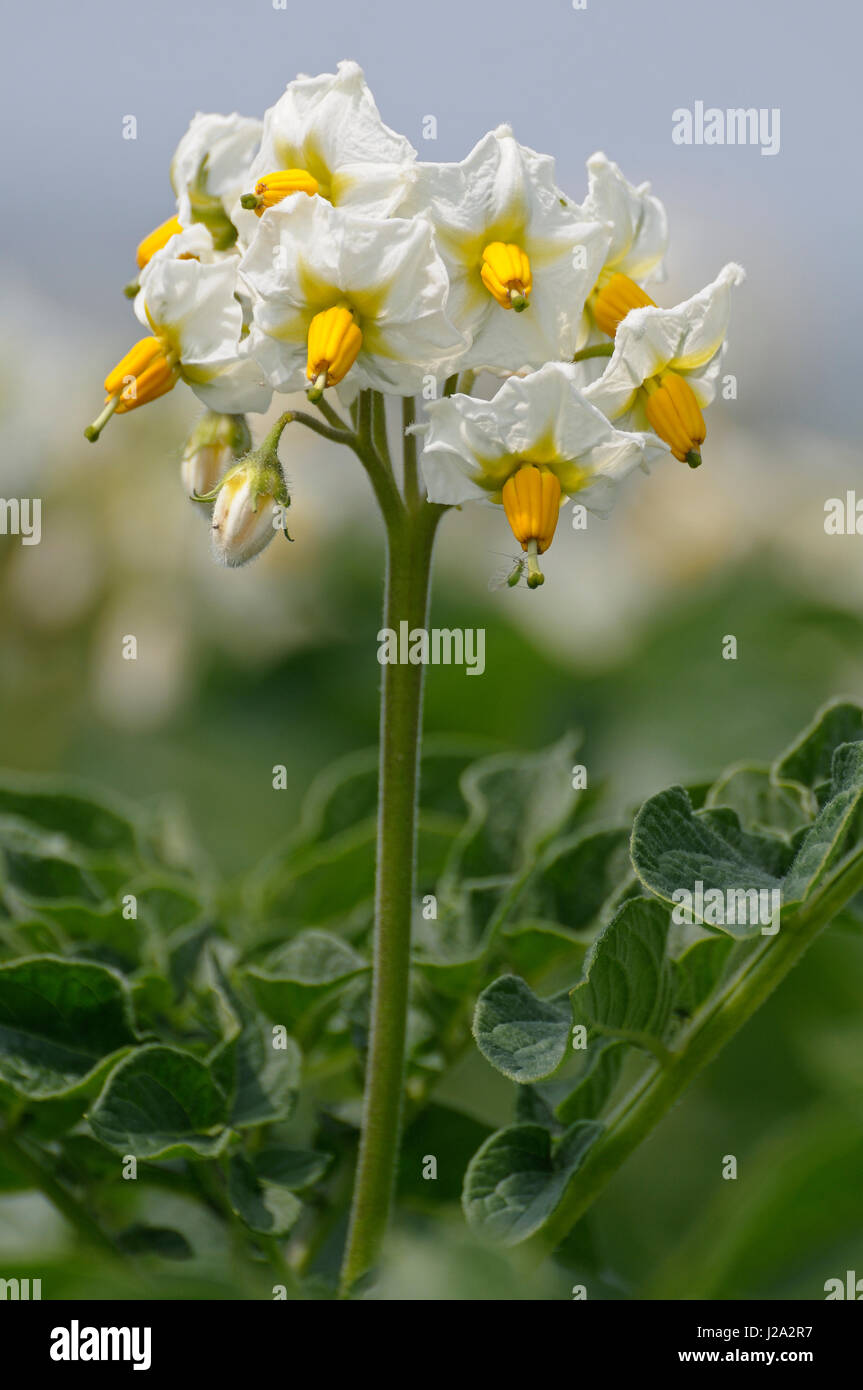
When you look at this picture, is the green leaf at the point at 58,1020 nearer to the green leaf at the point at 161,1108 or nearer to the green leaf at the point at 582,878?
the green leaf at the point at 161,1108

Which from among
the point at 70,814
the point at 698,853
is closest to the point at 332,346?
the point at 698,853

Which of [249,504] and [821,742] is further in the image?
[821,742]

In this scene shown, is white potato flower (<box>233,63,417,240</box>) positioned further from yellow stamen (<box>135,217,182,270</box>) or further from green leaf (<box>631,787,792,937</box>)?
green leaf (<box>631,787,792,937</box>)

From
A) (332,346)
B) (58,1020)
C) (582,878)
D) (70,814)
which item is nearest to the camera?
(332,346)

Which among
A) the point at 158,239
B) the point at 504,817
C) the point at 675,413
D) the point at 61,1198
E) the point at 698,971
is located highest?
the point at 158,239

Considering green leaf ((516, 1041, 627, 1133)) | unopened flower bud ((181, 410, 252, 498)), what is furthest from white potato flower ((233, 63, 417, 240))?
green leaf ((516, 1041, 627, 1133))

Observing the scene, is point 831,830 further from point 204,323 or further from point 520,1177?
point 204,323

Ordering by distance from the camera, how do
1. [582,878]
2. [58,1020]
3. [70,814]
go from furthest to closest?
[70,814], [582,878], [58,1020]
